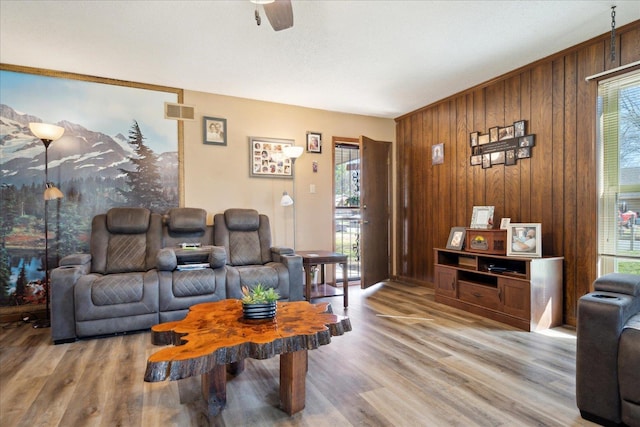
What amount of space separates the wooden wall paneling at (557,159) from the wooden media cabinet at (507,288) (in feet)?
0.74

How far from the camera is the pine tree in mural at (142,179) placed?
3826 millimetres

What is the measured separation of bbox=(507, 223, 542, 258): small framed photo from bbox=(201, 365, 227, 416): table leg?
2803 mm

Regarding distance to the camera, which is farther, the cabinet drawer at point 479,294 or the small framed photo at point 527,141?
the small framed photo at point 527,141

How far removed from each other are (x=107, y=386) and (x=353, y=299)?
273 cm

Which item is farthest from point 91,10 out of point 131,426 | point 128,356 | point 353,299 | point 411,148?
point 411,148

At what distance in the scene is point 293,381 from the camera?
1753 mm

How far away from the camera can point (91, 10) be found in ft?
8.16

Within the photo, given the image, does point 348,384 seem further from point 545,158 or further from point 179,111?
point 179,111

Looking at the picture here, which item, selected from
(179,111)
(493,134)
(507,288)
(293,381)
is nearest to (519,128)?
(493,134)

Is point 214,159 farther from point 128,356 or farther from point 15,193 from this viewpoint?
point 128,356

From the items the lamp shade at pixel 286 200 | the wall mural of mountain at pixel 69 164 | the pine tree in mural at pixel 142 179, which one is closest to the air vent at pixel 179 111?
the wall mural of mountain at pixel 69 164

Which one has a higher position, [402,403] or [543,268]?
[543,268]

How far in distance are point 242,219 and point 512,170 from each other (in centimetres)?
304

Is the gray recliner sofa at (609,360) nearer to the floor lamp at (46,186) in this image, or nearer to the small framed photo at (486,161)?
the small framed photo at (486,161)
